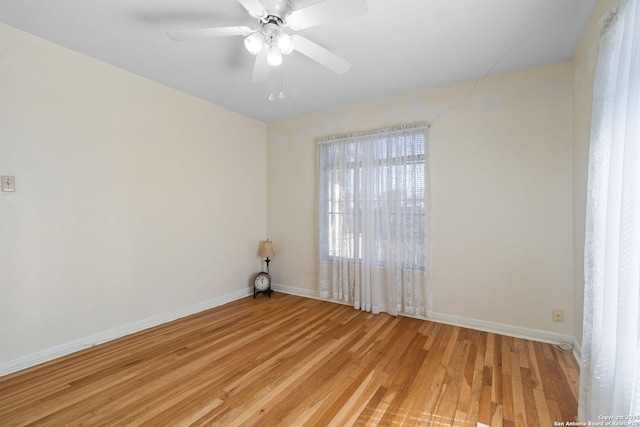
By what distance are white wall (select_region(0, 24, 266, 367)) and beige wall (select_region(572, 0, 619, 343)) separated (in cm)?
365

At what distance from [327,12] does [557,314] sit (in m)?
3.11

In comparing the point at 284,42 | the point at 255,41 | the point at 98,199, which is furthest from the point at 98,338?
the point at 284,42

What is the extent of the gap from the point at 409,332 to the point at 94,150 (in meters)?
3.49

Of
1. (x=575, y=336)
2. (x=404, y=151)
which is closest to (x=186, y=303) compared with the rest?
(x=404, y=151)

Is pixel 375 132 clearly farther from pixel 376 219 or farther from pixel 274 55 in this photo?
pixel 274 55

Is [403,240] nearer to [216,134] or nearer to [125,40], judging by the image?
[216,134]

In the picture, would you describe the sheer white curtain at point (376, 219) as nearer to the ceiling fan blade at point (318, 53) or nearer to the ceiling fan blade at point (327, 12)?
the ceiling fan blade at point (318, 53)

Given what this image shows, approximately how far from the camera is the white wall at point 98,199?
6.95 ft

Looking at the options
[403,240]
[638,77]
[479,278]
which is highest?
[638,77]

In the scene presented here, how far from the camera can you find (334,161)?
366 cm

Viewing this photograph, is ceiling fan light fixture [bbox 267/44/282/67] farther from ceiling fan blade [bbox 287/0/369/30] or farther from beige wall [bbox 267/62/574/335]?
beige wall [bbox 267/62/574/335]

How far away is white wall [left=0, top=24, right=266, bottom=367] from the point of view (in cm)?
212

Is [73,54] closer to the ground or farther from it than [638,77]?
farther from it

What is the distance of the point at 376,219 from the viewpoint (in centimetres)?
333
